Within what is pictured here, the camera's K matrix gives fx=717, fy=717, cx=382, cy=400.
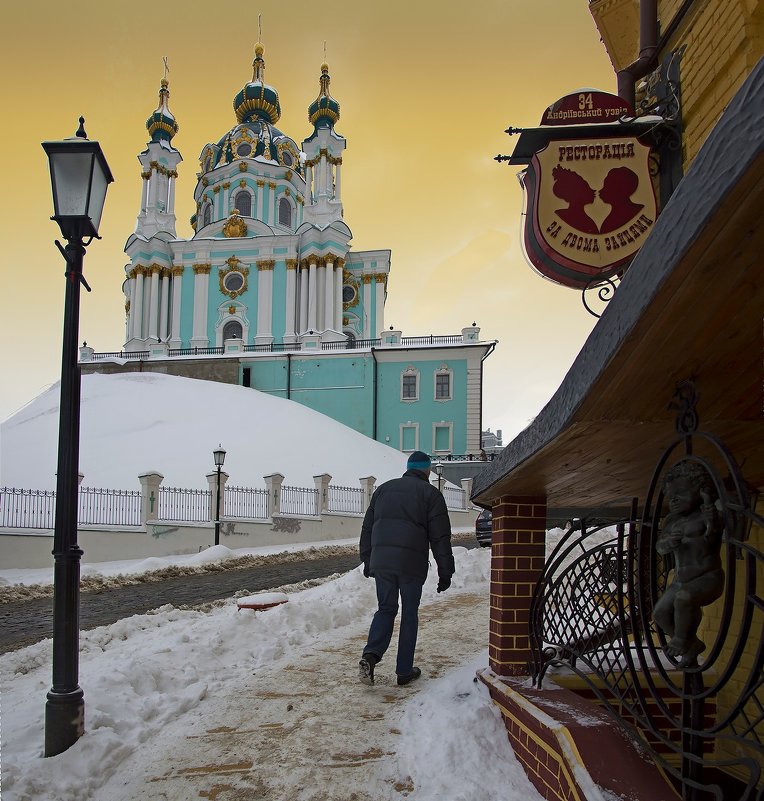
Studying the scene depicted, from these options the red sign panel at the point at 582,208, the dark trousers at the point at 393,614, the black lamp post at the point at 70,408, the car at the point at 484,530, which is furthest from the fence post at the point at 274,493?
the red sign panel at the point at 582,208

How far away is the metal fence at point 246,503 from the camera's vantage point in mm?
20047

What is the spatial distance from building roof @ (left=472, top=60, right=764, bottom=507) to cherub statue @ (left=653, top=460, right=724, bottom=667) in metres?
0.31

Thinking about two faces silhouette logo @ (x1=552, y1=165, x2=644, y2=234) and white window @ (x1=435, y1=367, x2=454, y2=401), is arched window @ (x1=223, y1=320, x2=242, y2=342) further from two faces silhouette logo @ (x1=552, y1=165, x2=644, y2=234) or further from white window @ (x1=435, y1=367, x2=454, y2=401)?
two faces silhouette logo @ (x1=552, y1=165, x2=644, y2=234)

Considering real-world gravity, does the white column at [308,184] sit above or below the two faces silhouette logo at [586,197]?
above

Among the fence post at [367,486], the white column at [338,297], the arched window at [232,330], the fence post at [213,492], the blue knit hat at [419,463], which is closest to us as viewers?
the blue knit hat at [419,463]

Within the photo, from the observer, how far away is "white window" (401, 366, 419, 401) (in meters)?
42.4

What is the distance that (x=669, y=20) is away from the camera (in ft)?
17.7

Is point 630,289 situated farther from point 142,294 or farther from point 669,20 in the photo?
point 142,294

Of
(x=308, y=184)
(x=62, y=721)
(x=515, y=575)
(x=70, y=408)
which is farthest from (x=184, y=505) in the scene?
(x=308, y=184)

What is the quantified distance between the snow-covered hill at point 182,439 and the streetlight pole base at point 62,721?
815 inches

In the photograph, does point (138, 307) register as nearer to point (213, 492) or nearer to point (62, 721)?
point (213, 492)

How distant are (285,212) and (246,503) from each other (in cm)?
3850

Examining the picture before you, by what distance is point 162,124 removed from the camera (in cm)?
5531

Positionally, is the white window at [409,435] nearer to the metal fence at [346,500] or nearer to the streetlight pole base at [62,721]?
the metal fence at [346,500]
